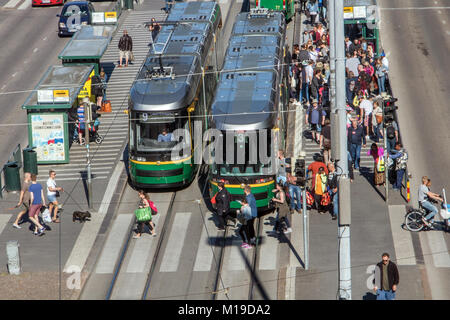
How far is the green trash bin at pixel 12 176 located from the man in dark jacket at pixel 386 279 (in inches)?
512

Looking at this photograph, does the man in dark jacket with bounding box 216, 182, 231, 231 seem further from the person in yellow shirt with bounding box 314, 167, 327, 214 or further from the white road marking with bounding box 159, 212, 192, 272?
the person in yellow shirt with bounding box 314, 167, 327, 214

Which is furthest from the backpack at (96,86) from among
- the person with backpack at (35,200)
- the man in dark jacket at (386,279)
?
the man in dark jacket at (386,279)

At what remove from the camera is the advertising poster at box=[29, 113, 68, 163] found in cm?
3128

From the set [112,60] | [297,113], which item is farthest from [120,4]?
[297,113]

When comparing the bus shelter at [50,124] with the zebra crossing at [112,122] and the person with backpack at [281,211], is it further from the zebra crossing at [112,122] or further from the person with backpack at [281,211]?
the person with backpack at [281,211]

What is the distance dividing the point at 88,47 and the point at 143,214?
13167mm

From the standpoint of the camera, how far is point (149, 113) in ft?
90.3

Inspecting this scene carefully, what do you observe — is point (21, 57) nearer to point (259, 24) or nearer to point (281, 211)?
point (259, 24)

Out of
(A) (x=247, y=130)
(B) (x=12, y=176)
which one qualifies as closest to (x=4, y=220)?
(B) (x=12, y=176)

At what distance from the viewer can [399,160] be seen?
2769cm

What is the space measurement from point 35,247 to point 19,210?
300 cm

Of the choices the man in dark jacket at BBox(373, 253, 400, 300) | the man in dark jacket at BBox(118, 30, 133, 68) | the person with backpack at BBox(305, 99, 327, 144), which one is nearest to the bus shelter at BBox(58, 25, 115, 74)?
the man in dark jacket at BBox(118, 30, 133, 68)

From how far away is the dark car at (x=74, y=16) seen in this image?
1758 inches

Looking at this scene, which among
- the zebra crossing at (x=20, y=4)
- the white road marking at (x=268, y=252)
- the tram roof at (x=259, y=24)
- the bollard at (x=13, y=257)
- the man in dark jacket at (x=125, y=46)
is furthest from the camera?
the zebra crossing at (x=20, y=4)
